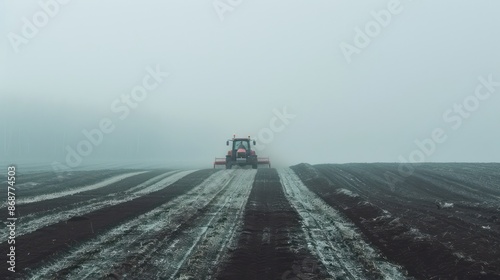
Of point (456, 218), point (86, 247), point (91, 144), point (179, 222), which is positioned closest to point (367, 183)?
point (456, 218)

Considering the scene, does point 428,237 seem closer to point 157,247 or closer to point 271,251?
point 271,251

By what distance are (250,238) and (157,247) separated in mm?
1674

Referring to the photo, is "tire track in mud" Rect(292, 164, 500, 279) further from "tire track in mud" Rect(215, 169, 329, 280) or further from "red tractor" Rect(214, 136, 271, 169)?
"red tractor" Rect(214, 136, 271, 169)

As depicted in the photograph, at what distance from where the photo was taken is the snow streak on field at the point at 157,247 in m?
5.20

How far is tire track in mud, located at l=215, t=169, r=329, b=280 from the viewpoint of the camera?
5.16 meters

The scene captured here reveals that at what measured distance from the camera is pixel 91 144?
78688 mm

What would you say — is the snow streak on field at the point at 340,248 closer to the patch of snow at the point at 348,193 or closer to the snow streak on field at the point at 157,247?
the snow streak on field at the point at 157,247

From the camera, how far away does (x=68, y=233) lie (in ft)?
24.2

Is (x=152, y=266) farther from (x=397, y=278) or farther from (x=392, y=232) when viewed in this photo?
(x=392, y=232)

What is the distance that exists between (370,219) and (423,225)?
1.14 m

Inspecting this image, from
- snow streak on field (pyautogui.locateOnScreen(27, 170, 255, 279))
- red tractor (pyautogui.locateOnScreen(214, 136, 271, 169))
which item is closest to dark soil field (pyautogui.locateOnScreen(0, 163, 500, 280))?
snow streak on field (pyautogui.locateOnScreen(27, 170, 255, 279))

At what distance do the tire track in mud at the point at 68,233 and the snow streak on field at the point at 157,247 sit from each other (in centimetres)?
27

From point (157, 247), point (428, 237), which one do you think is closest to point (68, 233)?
→ point (157, 247)

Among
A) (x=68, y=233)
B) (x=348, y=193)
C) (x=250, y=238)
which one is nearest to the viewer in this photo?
(x=250, y=238)
